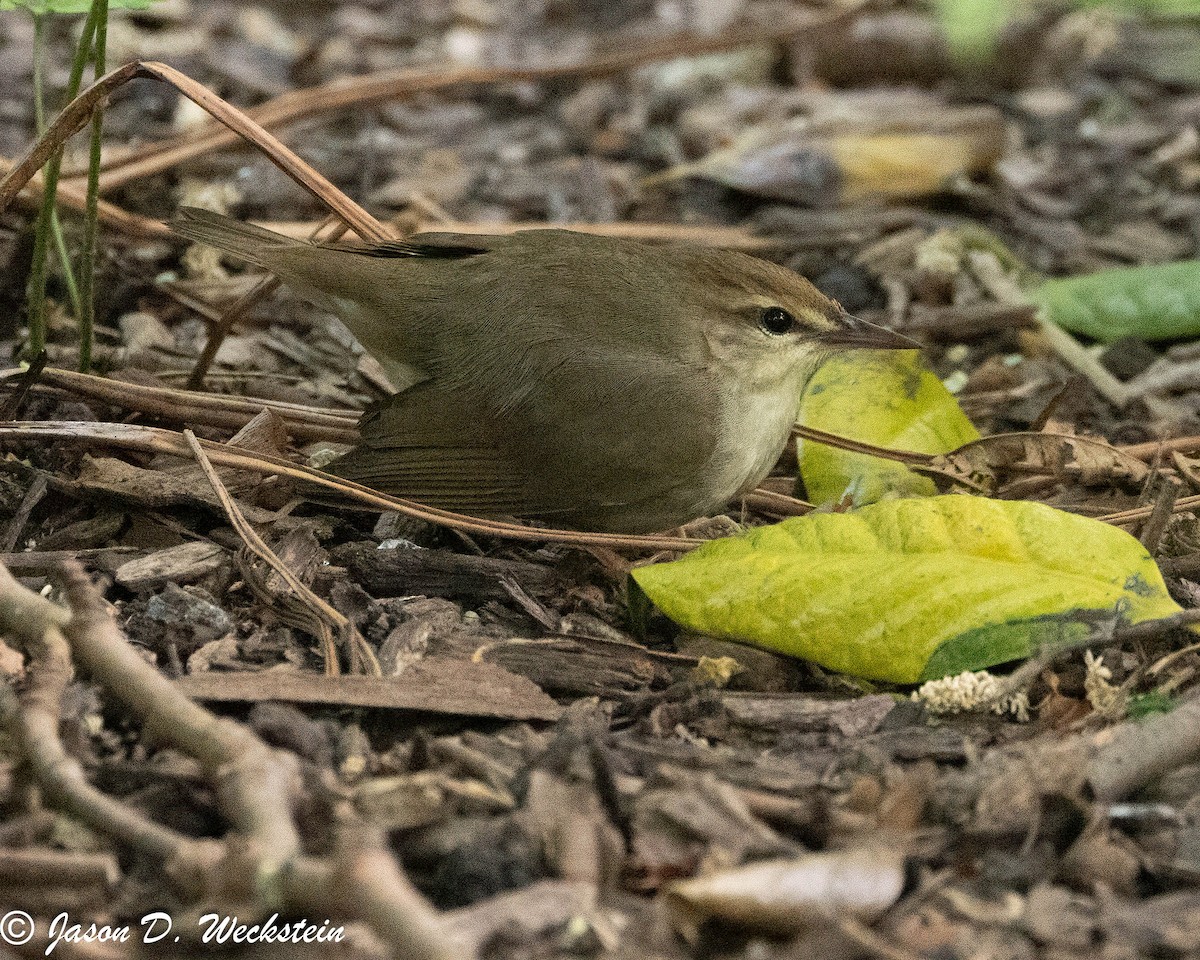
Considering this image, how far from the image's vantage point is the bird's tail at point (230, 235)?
4.48 meters

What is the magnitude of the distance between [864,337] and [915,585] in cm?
121

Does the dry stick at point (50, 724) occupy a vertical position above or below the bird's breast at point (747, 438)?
above

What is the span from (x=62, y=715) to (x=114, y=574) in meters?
0.85

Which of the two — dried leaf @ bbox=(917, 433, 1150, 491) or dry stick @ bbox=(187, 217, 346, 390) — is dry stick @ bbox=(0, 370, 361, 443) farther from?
dried leaf @ bbox=(917, 433, 1150, 491)

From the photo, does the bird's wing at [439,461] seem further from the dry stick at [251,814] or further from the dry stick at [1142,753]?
the dry stick at [1142,753]

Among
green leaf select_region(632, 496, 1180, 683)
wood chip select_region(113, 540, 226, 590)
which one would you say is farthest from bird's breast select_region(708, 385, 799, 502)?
wood chip select_region(113, 540, 226, 590)

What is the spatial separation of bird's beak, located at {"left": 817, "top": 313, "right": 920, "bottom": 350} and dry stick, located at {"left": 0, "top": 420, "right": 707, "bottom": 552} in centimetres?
80

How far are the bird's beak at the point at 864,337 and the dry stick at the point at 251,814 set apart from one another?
226 cm

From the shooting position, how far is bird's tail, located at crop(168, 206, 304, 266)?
448 centimetres

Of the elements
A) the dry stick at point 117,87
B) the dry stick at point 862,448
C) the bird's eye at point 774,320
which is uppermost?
the dry stick at point 117,87

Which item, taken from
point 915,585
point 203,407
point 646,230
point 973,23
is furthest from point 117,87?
point 973,23

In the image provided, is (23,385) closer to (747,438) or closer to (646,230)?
(747,438)

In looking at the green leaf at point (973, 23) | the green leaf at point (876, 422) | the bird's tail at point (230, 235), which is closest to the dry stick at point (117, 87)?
the bird's tail at point (230, 235)

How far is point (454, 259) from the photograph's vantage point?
14.7 ft
